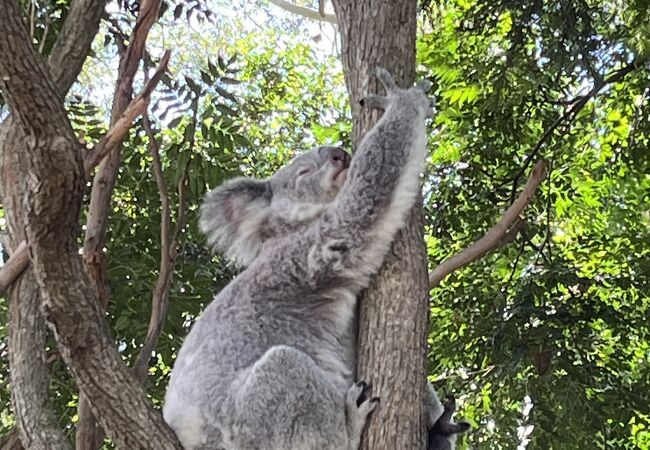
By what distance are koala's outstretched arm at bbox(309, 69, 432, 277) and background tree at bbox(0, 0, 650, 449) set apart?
1.12 metres

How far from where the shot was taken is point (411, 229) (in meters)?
2.76

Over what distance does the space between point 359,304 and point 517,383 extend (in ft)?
6.08

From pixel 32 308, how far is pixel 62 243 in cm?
105

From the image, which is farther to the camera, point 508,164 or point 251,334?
point 508,164

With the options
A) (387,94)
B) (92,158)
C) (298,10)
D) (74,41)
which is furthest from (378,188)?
(298,10)

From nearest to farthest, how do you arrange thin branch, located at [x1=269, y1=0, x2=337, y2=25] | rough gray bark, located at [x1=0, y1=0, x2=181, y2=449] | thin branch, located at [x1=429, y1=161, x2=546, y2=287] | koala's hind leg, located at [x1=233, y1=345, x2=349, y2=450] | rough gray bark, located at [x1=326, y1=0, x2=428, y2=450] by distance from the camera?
rough gray bark, located at [x1=0, y1=0, x2=181, y2=449] → rough gray bark, located at [x1=326, y1=0, x2=428, y2=450] → koala's hind leg, located at [x1=233, y1=345, x2=349, y2=450] → thin branch, located at [x1=429, y1=161, x2=546, y2=287] → thin branch, located at [x1=269, y1=0, x2=337, y2=25]

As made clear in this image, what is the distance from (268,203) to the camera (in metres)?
3.49

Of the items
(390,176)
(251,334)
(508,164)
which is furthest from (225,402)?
(508,164)

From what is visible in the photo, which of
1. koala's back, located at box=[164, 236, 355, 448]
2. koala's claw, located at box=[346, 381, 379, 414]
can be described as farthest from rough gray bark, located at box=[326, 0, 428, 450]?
koala's back, located at box=[164, 236, 355, 448]

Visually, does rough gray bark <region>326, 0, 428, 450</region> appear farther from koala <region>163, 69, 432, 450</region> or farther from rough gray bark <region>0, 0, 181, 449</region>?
rough gray bark <region>0, 0, 181, 449</region>

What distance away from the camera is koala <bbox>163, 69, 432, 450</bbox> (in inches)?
105

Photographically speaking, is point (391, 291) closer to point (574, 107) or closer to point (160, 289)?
point (160, 289)

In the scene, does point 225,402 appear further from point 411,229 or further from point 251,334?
point 411,229

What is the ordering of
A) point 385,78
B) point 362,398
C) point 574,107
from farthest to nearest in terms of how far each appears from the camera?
point 574,107
point 385,78
point 362,398
